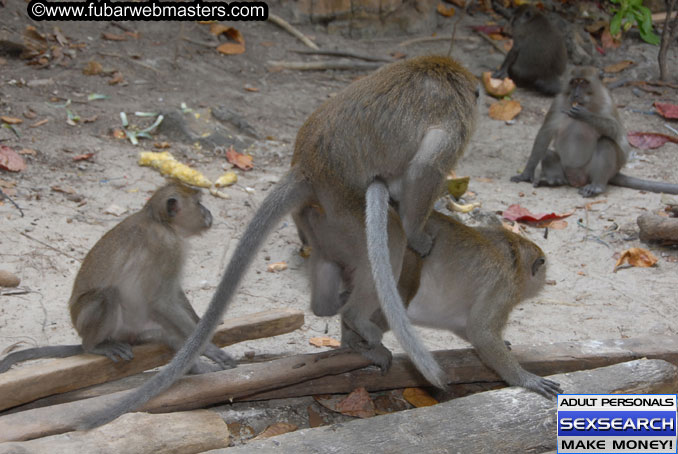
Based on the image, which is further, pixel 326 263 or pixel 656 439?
pixel 326 263

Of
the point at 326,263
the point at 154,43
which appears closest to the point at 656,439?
the point at 326,263

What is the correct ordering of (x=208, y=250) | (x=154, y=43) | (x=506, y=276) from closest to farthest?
(x=506, y=276)
(x=208, y=250)
(x=154, y=43)

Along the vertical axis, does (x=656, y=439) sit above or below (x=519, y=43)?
below

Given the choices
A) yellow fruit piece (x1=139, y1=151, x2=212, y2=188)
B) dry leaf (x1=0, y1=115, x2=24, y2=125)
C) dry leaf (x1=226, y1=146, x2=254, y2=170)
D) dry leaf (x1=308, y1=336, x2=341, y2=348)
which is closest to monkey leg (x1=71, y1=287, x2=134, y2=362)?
dry leaf (x1=308, y1=336, x2=341, y2=348)

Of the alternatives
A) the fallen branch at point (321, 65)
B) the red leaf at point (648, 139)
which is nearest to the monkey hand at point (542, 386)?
the red leaf at point (648, 139)

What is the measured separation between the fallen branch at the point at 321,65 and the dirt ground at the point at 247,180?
152 millimetres

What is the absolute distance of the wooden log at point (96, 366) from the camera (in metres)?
3.81

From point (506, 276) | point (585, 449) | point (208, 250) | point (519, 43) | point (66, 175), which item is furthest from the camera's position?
point (519, 43)

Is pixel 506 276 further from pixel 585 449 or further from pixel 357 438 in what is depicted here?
pixel 357 438

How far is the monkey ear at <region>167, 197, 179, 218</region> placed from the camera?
4477 mm

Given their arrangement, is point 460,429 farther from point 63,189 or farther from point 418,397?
point 63,189

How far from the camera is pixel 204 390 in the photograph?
3992 mm

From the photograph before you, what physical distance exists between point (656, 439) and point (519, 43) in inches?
373

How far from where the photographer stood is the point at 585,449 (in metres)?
3.71
